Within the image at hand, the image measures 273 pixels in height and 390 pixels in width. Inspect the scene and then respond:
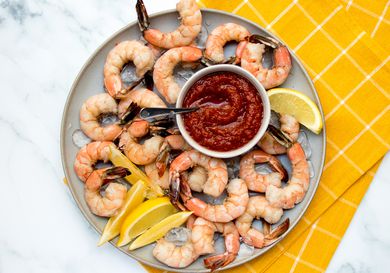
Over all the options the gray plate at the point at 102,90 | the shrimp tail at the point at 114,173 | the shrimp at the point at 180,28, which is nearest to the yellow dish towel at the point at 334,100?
the gray plate at the point at 102,90

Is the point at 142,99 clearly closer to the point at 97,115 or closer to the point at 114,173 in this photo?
the point at 97,115

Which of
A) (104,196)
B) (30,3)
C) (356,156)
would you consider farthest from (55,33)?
(356,156)

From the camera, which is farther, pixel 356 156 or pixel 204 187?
pixel 356 156

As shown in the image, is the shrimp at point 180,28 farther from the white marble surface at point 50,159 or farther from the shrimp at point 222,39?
the white marble surface at point 50,159

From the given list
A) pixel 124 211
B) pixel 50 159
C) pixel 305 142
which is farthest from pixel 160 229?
pixel 305 142

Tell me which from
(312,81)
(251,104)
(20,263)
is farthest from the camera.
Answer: (20,263)

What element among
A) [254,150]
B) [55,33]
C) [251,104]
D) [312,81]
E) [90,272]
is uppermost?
[312,81]

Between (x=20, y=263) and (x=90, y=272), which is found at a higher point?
(x=90, y=272)

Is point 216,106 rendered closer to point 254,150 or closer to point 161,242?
point 254,150
